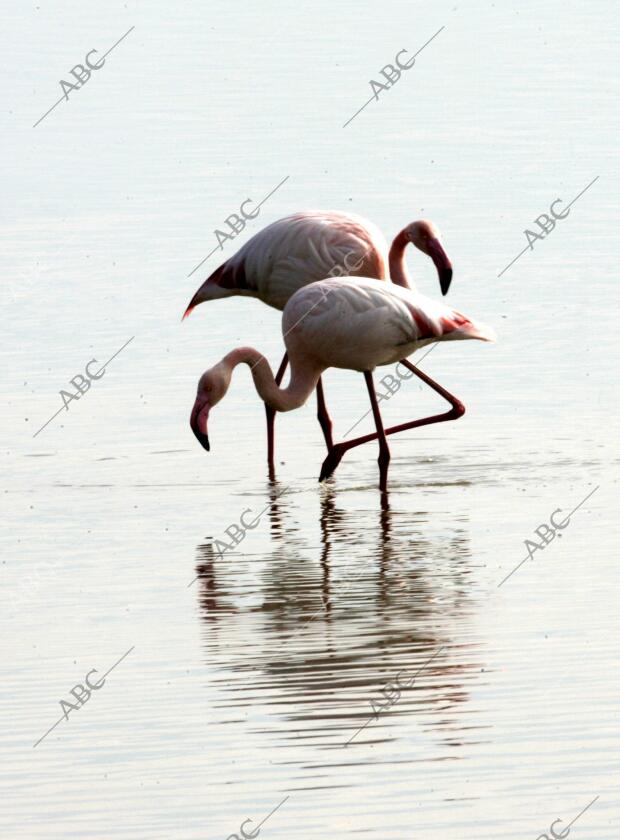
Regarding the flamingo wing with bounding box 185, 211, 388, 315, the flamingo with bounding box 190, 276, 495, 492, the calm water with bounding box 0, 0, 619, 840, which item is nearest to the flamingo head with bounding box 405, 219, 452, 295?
the flamingo wing with bounding box 185, 211, 388, 315

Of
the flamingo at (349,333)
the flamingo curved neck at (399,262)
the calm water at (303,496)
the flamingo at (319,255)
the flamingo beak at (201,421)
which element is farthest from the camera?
the flamingo curved neck at (399,262)

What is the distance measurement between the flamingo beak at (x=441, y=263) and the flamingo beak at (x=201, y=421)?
1773mm

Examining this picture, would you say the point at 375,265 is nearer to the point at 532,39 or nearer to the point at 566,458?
the point at 566,458

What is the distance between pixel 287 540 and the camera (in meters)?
9.98

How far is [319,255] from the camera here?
12055mm

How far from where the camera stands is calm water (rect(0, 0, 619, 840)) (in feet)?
21.8

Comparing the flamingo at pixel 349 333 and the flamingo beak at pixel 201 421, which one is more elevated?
the flamingo at pixel 349 333

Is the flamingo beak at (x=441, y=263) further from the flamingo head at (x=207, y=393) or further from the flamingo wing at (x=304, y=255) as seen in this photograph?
the flamingo head at (x=207, y=393)

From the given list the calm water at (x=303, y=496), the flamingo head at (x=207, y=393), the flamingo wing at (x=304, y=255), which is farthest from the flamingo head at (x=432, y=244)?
the flamingo head at (x=207, y=393)

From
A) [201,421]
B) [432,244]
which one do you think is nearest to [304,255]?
Result: [432,244]

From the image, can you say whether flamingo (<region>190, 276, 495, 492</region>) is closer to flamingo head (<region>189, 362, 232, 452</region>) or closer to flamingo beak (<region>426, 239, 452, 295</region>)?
flamingo head (<region>189, 362, 232, 452</region>)

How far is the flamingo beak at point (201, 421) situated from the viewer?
1046 centimetres

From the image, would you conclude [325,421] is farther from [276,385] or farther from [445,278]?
[445,278]

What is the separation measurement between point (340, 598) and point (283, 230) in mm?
3816
